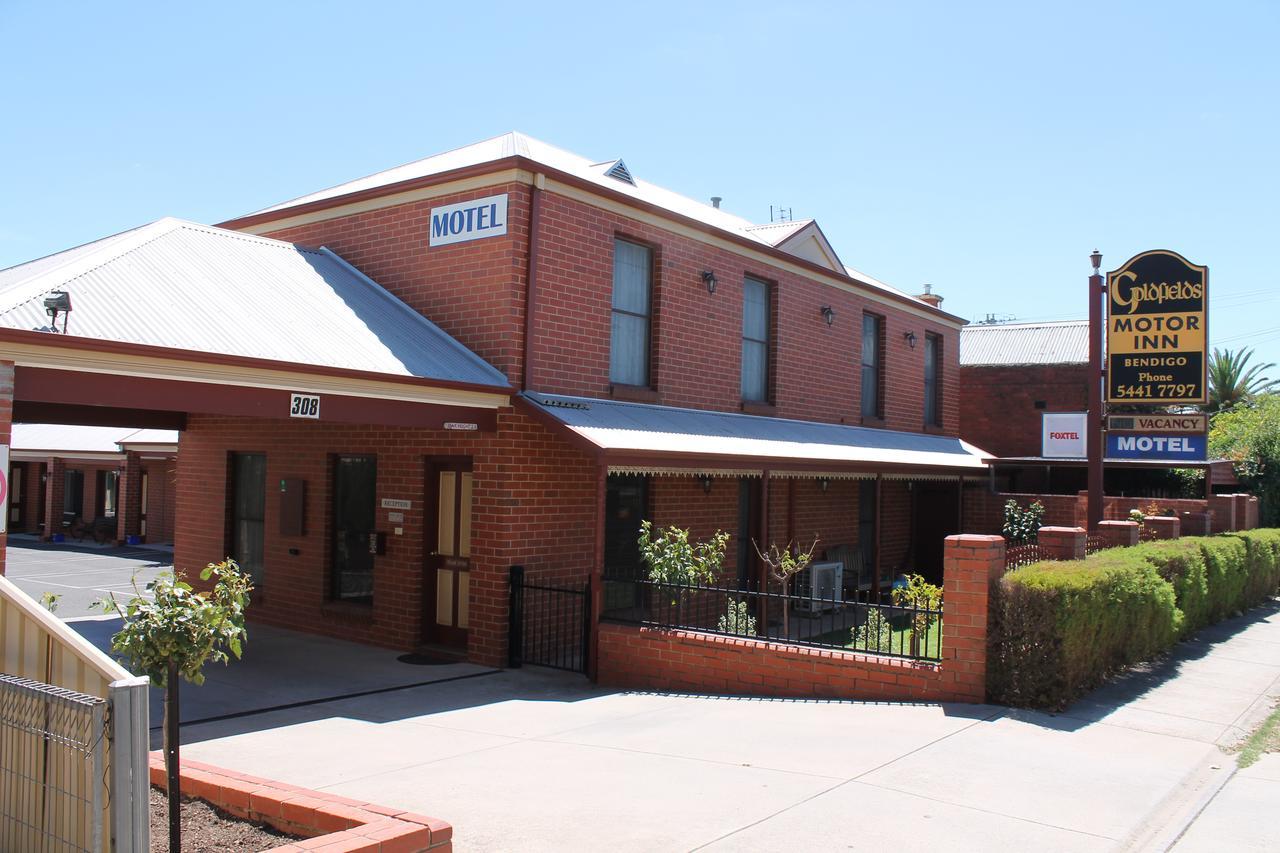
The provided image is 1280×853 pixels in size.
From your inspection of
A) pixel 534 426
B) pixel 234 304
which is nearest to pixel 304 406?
pixel 234 304

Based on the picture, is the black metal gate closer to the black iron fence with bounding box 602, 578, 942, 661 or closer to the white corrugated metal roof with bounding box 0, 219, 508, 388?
the black iron fence with bounding box 602, 578, 942, 661

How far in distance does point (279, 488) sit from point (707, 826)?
9.48 meters

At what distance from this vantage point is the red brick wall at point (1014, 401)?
3183 cm

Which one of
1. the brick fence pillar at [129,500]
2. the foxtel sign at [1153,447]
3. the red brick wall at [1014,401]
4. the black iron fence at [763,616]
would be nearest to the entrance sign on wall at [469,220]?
the black iron fence at [763,616]

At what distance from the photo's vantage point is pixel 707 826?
5461mm

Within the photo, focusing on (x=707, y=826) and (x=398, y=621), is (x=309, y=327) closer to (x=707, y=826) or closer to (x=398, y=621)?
(x=398, y=621)

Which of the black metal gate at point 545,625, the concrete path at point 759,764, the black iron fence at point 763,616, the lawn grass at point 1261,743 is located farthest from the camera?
the black metal gate at point 545,625

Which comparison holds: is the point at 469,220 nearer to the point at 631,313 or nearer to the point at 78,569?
the point at 631,313

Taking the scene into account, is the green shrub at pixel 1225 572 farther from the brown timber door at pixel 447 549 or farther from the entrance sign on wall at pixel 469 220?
the entrance sign on wall at pixel 469 220

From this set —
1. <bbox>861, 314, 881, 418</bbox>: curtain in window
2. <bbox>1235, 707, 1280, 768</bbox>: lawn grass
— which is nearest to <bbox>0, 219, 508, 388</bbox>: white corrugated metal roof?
<bbox>1235, 707, 1280, 768</bbox>: lawn grass

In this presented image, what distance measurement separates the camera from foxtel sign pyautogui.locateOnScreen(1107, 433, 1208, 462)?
568 inches

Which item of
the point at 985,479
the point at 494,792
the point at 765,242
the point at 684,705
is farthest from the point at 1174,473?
the point at 494,792

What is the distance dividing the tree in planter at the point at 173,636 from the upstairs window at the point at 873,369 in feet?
48.6

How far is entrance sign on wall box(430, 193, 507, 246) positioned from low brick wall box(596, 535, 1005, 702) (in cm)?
457
